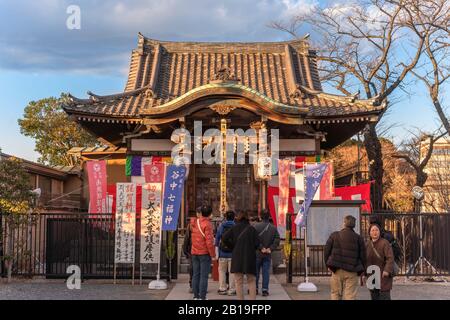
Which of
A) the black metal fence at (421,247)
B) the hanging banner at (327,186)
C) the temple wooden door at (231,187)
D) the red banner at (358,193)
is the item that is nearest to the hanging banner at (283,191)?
the hanging banner at (327,186)

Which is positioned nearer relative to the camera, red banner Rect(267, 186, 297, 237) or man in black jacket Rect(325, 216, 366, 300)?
man in black jacket Rect(325, 216, 366, 300)

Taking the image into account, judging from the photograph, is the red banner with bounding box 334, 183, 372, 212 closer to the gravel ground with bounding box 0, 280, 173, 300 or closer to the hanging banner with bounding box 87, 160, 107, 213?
the gravel ground with bounding box 0, 280, 173, 300

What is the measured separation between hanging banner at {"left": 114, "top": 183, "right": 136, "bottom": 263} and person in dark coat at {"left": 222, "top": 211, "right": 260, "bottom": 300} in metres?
4.17

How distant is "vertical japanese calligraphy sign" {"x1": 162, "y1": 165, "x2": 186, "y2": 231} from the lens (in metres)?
12.5

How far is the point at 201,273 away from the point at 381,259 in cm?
339

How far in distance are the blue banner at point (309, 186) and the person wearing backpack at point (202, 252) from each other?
325 cm

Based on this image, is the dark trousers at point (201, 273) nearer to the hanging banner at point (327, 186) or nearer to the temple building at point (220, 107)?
the temple building at point (220, 107)

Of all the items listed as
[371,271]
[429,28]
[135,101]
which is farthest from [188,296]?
[429,28]

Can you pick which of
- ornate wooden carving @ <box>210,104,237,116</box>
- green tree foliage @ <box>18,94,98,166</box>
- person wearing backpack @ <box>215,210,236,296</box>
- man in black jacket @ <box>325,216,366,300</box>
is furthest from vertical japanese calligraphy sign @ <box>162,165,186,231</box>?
green tree foliage @ <box>18,94,98,166</box>

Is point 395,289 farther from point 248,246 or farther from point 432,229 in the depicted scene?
point 248,246

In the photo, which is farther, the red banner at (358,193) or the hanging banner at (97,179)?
the hanging banner at (97,179)

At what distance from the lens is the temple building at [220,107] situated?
16047 millimetres

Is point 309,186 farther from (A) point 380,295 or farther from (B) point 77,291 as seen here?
(B) point 77,291

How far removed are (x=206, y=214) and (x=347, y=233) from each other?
9.80 ft
